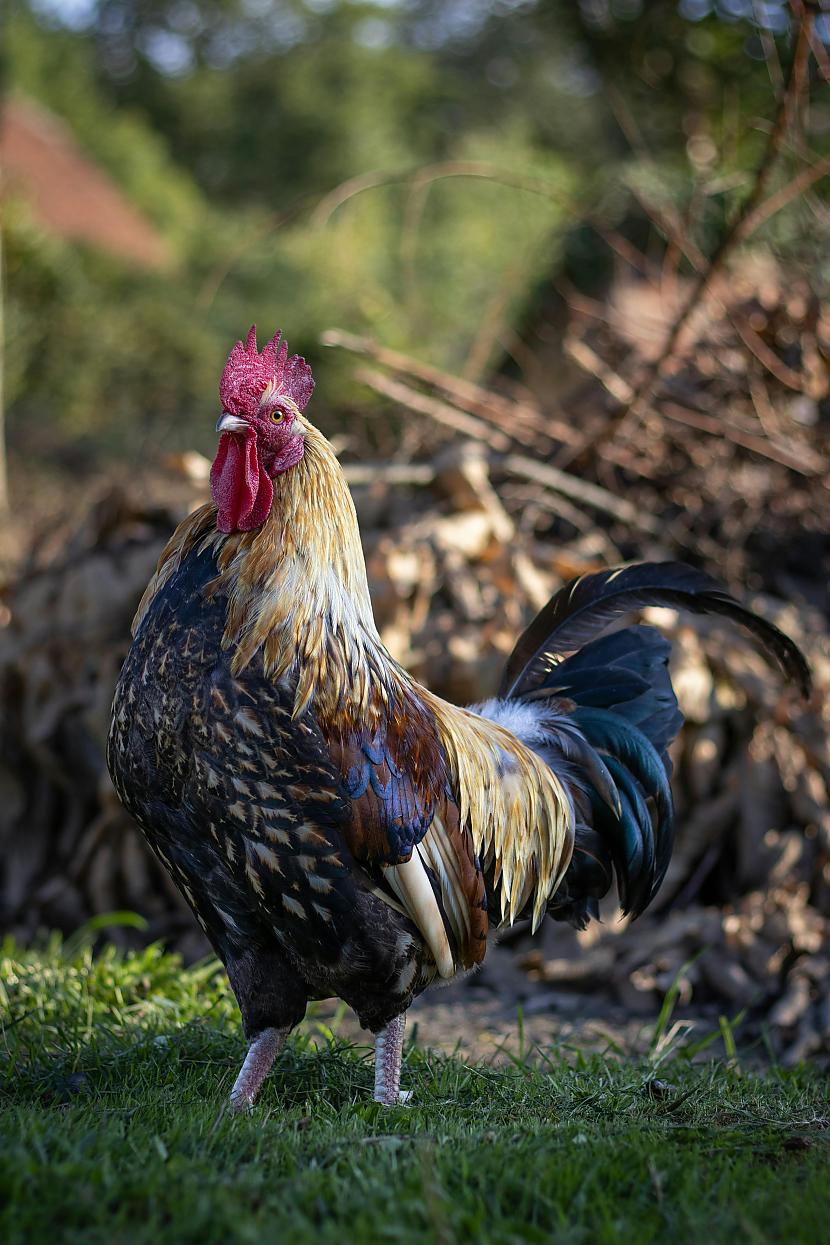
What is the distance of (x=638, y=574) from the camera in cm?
363

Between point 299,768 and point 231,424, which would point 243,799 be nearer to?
point 299,768

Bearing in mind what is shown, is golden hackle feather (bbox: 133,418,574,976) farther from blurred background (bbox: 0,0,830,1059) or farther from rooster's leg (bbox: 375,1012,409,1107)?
blurred background (bbox: 0,0,830,1059)

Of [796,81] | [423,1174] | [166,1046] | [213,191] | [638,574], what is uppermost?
[213,191]

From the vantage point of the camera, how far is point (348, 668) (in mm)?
2900

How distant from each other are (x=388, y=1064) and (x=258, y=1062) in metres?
0.33

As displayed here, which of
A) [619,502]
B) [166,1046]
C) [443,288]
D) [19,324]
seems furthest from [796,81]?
[443,288]

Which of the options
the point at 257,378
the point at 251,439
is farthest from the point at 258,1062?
the point at 257,378

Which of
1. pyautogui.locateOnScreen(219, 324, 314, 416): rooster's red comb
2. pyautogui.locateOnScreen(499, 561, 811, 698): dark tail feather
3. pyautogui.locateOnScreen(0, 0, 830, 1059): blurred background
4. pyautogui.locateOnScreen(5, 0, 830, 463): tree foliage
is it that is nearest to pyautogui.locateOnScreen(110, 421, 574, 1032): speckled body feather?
pyautogui.locateOnScreen(219, 324, 314, 416): rooster's red comb

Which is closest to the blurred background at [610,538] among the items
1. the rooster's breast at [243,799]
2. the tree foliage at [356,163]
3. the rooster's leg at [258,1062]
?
the tree foliage at [356,163]

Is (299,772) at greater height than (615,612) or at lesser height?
lesser

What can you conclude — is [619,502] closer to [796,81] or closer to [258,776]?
[796,81]

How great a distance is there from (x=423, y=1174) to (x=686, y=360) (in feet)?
18.5

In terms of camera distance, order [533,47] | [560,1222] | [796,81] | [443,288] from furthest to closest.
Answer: [533,47] → [443,288] → [796,81] → [560,1222]

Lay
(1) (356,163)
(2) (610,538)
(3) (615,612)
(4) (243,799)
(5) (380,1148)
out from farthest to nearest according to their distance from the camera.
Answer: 1. (1) (356,163)
2. (2) (610,538)
3. (3) (615,612)
4. (4) (243,799)
5. (5) (380,1148)
